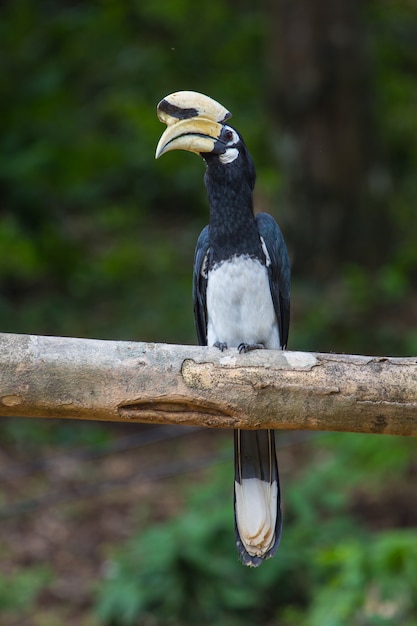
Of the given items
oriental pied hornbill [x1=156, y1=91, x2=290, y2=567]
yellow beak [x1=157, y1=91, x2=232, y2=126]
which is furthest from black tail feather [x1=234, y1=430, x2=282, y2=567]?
yellow beak [x1=157, y1=91, x2=232, y2=126]

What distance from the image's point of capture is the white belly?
11.3 ft

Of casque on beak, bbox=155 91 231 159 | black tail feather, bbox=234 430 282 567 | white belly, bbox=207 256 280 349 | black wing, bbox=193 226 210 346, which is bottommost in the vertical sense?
black tail feather, bbox=234 430 282 567

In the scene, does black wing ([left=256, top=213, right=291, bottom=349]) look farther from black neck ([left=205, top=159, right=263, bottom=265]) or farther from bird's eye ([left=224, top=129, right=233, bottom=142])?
bird's eye ([left=224, top=129, right=233, bottom=142])

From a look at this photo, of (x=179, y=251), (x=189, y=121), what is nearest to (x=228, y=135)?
(x=189, y=121)

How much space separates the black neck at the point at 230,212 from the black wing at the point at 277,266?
69mm

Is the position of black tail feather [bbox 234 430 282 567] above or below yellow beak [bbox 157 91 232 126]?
below

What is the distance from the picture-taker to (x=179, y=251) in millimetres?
8867

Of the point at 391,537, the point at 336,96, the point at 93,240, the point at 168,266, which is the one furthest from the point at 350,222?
the point at 391,537

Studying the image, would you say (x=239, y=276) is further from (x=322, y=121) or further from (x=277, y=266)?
(x=322, y=121)

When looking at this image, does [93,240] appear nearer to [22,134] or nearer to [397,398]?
[22,134]

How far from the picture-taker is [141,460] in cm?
648

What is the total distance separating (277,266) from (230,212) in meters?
0.30

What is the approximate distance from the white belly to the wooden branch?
0.78m

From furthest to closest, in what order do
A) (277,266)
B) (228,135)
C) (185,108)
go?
(277,266) → (228,135) → (185,108)
